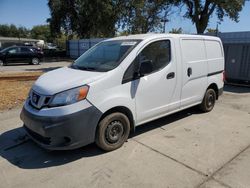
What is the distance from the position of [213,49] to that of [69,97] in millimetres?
3987

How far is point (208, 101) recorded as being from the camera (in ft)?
19.6

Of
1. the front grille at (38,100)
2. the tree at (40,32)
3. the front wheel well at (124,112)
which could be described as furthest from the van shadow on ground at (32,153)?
the tree at (40,32)

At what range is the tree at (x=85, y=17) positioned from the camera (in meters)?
29.2

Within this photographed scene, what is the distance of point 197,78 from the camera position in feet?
17.7

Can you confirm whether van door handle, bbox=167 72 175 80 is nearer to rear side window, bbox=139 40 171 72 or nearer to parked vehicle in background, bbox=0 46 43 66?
rear side window, bbox=139 40 171 72

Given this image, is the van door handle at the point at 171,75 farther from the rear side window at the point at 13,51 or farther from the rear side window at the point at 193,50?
the rear side window at the point at 13,51

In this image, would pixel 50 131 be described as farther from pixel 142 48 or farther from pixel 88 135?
pixel 142 48

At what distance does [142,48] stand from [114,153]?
185 centimetres

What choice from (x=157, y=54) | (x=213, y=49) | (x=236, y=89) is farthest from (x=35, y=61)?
(x=157, y=54)

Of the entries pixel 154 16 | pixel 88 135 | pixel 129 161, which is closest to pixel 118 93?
pixel 88 135

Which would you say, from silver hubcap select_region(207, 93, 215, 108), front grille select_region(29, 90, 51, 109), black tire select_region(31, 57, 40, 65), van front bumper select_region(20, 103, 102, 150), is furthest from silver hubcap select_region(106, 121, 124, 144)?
black tire select_region(31, 57, 40, 65)

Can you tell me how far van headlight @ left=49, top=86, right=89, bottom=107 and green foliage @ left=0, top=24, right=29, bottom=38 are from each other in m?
108

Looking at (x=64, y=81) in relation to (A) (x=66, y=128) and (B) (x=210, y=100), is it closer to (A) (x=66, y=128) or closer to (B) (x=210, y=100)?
(A) (x=66, y=128)

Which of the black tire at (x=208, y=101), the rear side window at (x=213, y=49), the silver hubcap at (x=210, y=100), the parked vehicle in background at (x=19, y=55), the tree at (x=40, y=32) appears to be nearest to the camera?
the rear side window at (x=213, y=49)
